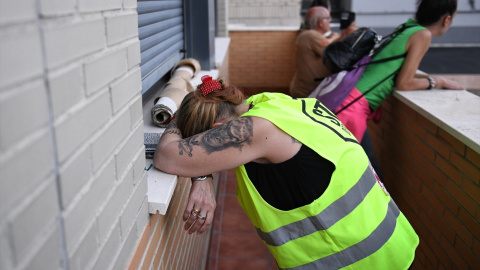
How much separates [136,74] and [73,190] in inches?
20.9

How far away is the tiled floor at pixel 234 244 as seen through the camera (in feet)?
11.0

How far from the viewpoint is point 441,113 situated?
291 cm

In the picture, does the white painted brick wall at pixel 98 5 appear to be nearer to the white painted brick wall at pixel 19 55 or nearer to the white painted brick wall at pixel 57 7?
the white painted brick wall at pixel 57 7

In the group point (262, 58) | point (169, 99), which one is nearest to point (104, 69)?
point (169, 99)

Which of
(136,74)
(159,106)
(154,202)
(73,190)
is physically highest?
(136,74)

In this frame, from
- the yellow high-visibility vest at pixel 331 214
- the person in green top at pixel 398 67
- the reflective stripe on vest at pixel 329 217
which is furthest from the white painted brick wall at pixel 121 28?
the person in green top at pixel 398 67

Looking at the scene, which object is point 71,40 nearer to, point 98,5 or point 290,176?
point 98,5

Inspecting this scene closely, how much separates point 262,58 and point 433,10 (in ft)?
18.4

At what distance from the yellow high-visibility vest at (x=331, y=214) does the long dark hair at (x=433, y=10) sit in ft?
6.25

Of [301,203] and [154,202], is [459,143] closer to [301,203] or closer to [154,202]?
[301,203]

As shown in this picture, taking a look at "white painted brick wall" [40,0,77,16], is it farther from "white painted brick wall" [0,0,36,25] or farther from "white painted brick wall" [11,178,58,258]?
"white painted brick wall" [11,178,58,258]

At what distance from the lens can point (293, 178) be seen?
1.69 metres

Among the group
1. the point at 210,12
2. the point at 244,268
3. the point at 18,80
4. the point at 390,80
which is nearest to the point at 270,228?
the point at 18,80

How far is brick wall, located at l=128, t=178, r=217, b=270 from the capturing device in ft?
4.75
